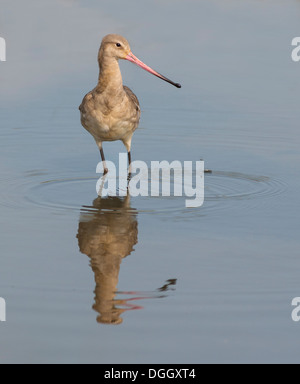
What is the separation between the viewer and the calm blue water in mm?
5492

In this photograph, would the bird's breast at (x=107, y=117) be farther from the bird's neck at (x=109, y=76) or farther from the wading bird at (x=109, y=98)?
the bird's neck at (x=109, y=76)

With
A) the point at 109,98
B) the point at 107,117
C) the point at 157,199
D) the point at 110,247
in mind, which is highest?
the point at 109,98

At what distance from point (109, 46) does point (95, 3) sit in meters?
5.86

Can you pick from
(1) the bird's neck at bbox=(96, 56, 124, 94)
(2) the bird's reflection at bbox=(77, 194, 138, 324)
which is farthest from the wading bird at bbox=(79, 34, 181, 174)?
(2) the bird's reflection at bbox=(77, 194, 138, 324)

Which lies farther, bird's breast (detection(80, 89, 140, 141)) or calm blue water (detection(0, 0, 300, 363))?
bird's breast (detection(80, 89, 140, 141))

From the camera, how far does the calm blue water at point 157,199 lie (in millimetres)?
5492

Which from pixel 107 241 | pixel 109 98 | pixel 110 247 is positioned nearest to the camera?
pixel 110 247

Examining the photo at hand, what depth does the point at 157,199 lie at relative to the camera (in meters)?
8.39

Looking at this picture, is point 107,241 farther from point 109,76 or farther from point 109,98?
point 109,76

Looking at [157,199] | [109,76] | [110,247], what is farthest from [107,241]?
[109,76]

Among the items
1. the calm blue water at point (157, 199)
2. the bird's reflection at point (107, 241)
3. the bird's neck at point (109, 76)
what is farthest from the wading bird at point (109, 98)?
the bird's reflection at point (107, 241)

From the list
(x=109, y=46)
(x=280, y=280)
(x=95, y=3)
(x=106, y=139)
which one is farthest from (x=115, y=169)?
(x=95, y=3)

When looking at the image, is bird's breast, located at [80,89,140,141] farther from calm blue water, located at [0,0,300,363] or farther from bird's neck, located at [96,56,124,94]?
calm blue water, located at [0,0,300,363]

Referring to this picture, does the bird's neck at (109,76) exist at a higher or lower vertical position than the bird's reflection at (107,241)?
higher
